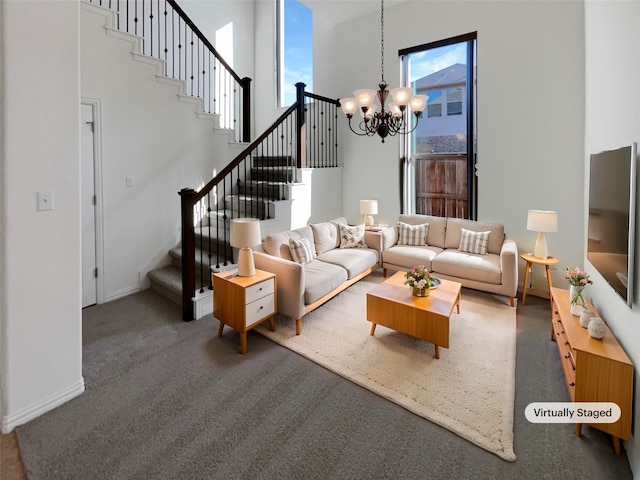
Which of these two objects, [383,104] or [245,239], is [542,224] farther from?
[245,239]

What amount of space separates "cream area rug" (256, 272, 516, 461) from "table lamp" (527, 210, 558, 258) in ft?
2.58

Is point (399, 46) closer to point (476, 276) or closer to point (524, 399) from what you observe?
point (476, 276)

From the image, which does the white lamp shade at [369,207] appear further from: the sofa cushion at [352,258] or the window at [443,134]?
the sofa cushion at [352,258]

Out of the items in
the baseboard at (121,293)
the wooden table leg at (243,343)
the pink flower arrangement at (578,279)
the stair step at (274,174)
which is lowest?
the wooden table leg at (243,343)

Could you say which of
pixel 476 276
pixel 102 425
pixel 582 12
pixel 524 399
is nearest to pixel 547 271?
pixel 476 276

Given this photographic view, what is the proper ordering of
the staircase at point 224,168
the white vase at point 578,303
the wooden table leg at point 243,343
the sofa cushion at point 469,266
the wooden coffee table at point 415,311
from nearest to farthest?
the white vase at point 578,303, the wooden coffee table at point 415,311, the wooden table leg at point 243,343, the staircase at point 224,168, the sofa cushion at point 469,266

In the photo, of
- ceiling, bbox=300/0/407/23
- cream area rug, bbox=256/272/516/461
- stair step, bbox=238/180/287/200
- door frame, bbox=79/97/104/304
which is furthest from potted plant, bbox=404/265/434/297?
ceiling, bbox=300/0/407/23

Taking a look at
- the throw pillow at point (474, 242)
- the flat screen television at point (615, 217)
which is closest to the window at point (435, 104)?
the throw pillow at point (474, 242)

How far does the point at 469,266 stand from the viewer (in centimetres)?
Answer: 404

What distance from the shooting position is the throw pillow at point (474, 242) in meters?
4.39

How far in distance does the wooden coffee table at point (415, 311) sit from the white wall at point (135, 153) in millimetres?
3026

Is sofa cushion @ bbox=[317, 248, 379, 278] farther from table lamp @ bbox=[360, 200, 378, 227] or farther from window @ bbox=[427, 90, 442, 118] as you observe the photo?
window @ bbox=[427, 90, 442, 118]

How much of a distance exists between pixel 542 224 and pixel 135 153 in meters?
4.90

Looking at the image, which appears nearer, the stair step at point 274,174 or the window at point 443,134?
the window at point 443,134
